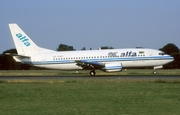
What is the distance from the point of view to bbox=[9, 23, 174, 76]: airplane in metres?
52.2

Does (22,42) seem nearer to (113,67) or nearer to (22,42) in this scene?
(22,42)

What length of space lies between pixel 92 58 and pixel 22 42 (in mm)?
9757

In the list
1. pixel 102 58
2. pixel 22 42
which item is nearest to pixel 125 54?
pixel 102 58

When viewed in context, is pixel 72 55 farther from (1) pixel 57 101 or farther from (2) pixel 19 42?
(1) pixel 57 101

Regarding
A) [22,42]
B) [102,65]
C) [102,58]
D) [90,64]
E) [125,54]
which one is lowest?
[102,65]

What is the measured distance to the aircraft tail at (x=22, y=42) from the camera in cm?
5553

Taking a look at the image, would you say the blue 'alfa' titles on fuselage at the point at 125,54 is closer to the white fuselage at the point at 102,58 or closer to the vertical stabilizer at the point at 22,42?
Result: the white fuselage at the point at 102,58

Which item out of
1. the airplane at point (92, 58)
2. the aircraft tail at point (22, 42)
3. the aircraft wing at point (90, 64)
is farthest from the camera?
the aircraft tail at point (22, 42)

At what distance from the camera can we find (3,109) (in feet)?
54.6

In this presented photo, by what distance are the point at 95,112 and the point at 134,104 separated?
303cm

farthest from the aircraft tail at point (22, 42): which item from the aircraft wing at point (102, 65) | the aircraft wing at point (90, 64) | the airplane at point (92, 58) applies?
the aircraft wing at point (102, 65)

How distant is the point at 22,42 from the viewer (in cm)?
5594

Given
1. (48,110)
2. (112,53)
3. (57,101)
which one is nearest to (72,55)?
(112,53)

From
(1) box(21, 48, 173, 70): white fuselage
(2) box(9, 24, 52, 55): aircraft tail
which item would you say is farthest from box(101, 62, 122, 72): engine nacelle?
(2) box(9, 24, 52, 55): aircraft tail
